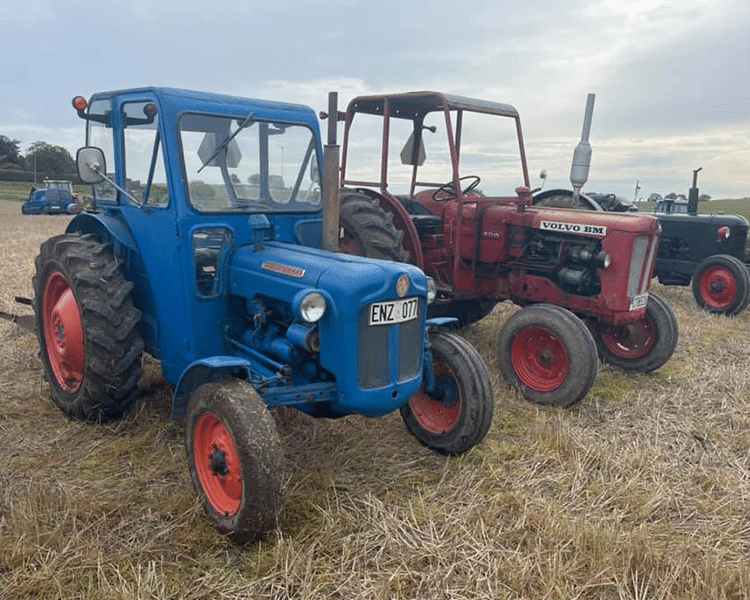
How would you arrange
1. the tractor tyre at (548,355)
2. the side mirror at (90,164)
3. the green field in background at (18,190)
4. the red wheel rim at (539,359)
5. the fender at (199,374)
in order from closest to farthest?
the fender at (199,374)
the side mirror at (90,164)
the tractor tyre at (548,355)
the red wheel rim at (539,359)
the green field in background at (18,190)

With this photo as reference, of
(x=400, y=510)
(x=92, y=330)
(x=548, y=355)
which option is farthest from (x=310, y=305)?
(x=548, y=355)

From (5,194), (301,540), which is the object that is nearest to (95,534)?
(301,540)

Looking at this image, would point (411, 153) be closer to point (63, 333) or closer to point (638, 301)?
point (638, 301)

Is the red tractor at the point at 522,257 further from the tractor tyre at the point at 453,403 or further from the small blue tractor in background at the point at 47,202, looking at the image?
the small blue tractor in background at the point at 47,202

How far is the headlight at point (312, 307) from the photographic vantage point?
3.00 metres

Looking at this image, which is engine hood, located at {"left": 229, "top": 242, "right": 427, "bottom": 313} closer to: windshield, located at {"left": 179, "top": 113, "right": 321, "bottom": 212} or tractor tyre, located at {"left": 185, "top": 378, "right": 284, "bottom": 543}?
windshield, located at {"left": 179, "top": 113, "right": 321, "bottom": 212}

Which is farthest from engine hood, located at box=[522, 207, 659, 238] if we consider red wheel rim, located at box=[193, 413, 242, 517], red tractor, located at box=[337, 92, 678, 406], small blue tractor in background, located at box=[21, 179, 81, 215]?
small blue tractor in background, located at box=[21, 179, 81, 215]

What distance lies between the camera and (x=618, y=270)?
5246 millimetres

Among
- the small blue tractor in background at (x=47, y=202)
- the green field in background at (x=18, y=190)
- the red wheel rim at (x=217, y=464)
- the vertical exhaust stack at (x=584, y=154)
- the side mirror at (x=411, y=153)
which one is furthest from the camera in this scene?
the green field in background at (x=18, y=190)

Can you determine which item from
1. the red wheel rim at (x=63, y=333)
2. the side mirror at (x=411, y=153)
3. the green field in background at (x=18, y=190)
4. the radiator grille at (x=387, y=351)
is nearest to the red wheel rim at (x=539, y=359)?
the radiator grille at (x=387, y=351)

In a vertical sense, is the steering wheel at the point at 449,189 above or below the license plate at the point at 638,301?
above

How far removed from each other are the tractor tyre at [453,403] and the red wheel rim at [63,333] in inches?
81.5

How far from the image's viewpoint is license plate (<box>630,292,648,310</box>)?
5.33m

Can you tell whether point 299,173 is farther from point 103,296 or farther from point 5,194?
point 5,194
